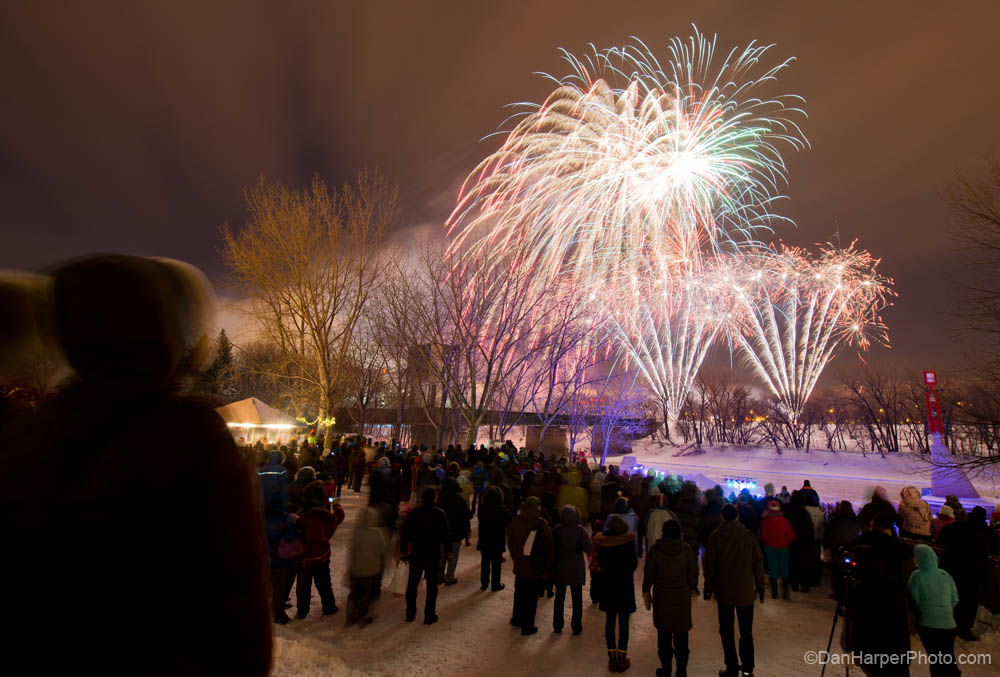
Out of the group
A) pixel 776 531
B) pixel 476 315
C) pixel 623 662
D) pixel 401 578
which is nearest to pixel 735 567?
pixel 623 662

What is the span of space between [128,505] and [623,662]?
690 cm

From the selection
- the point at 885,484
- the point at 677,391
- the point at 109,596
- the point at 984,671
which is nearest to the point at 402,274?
the point at 984,671

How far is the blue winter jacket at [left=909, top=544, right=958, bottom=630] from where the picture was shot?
5426 millimetres

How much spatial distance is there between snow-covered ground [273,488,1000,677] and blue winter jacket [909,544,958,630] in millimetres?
1451

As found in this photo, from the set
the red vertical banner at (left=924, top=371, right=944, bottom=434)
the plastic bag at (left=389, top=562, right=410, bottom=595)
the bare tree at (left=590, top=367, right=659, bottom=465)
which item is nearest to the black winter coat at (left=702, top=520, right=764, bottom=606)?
the plastic bag at (left=389, top=562, right=410, bottom=595)

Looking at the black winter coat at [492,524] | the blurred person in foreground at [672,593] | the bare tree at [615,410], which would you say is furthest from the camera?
the bare tree at [615,410]

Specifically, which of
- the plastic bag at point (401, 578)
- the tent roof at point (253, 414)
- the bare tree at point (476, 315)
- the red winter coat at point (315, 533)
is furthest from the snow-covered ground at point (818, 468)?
the tent roof at point (253, 414)

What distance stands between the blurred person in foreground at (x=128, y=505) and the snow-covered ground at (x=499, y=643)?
4.71 meters

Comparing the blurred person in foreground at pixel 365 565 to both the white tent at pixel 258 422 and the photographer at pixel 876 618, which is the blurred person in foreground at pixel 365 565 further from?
the white tent at pixel 258 422

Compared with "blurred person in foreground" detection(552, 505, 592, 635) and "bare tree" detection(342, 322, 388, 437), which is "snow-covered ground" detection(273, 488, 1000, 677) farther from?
"bare tree" detection(342, 322, 388, 437)

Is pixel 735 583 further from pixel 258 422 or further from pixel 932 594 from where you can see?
pixel 258 422

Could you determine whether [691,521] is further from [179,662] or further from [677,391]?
[677,391]

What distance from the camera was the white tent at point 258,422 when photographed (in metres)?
24.7

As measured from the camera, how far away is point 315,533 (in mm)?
7297
